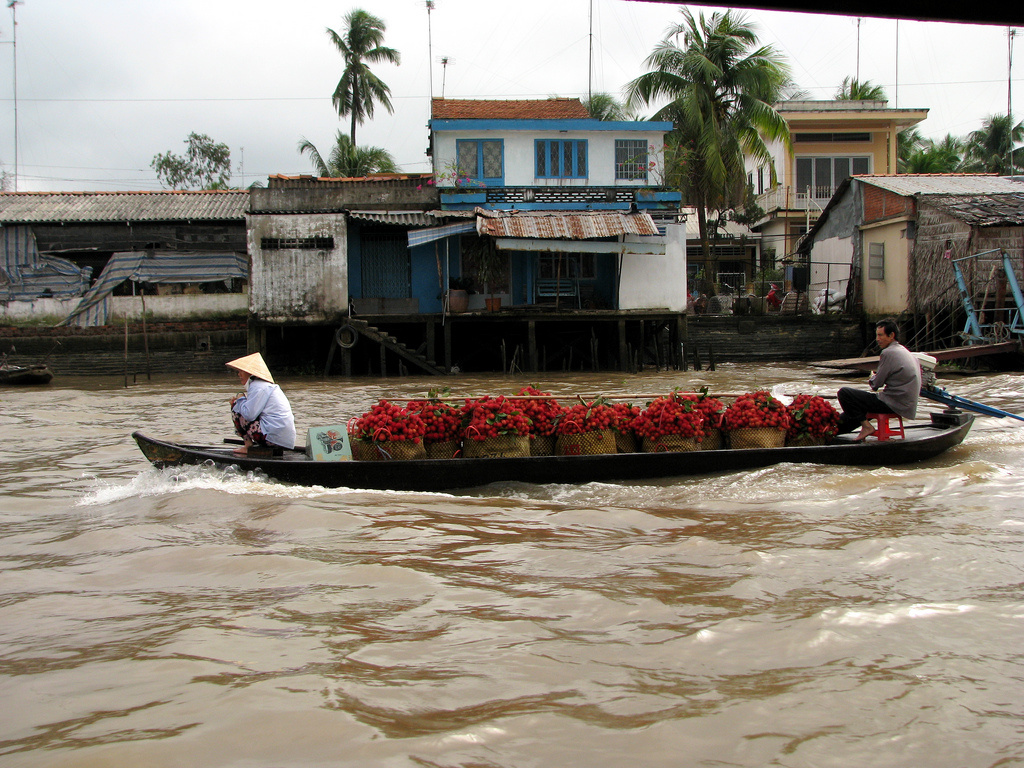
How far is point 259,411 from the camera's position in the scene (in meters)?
7.30

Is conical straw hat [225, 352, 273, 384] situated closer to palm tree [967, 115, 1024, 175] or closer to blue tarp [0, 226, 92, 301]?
blue tarp [0, 226, 92, 301]

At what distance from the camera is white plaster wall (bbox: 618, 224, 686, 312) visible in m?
21.0

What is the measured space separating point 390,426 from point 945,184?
68.3 ft

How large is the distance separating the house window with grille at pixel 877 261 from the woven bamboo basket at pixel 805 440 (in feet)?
54.9

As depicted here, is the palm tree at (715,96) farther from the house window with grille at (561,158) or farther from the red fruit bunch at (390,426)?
the red fruit bunch at (390,426)

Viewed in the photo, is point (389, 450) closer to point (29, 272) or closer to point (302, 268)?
point (302, 268)

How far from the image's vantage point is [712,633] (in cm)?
392

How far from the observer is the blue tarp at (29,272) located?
23.2 metres

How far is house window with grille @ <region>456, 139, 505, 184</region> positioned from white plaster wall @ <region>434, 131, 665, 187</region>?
0.12 m

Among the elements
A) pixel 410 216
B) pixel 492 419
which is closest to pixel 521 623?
pixel 492 419

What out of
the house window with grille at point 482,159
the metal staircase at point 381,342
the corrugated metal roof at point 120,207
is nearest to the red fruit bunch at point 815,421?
the metal staircase at point 381,342

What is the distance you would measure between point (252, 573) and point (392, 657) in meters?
1.63

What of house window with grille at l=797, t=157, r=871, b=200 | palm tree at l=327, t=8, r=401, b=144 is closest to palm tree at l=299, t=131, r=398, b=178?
palm tree at l=327, t=8, r=401, b=144

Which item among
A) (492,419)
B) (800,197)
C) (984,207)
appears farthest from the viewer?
(800,197)
